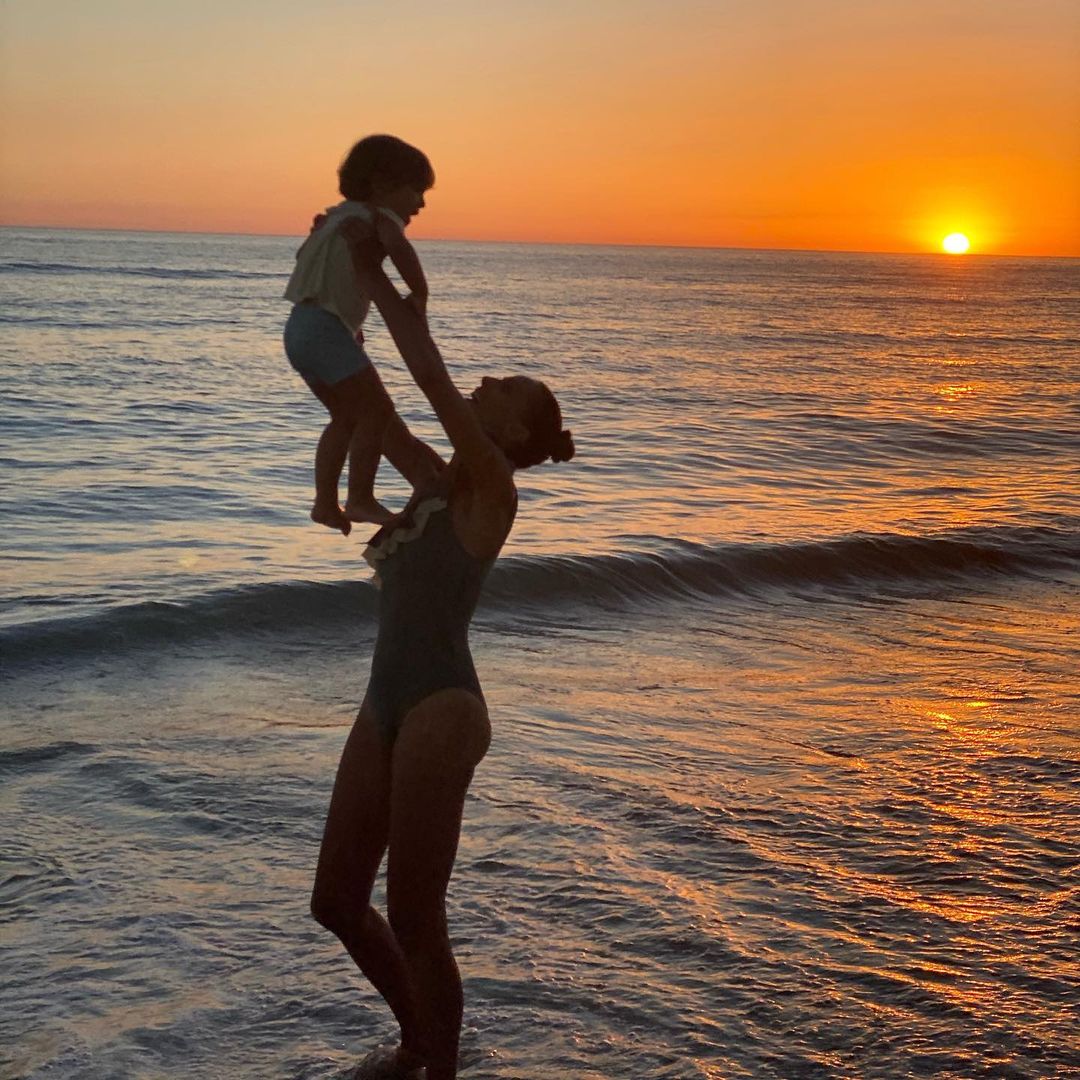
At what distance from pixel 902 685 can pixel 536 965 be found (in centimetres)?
440

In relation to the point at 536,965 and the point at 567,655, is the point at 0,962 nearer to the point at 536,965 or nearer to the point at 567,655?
the point at 536,965

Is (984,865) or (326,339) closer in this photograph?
(326,339)

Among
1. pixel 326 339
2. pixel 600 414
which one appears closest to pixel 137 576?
pixel 326 339

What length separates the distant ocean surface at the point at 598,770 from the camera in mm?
4262

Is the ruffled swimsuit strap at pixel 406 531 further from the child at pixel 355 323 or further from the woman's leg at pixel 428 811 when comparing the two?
the woman's leg at pixel 428 811

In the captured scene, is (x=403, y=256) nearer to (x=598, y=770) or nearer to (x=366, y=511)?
(x=366, y=511)

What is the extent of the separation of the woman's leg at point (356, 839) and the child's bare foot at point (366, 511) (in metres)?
0.49

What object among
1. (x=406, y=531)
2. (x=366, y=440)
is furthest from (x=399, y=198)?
(x=406, y=531)

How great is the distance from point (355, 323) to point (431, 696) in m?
0.95

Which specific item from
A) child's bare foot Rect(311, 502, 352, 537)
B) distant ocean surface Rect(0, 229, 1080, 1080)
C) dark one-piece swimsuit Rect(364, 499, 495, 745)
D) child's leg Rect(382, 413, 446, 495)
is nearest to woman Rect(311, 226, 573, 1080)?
dark one-piece swimsuit Rect(364, 499, 495, 745)

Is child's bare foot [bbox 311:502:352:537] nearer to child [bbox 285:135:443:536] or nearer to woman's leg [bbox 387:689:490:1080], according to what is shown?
child [bbox 285:135:443:536]

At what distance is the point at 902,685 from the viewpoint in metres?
8.37

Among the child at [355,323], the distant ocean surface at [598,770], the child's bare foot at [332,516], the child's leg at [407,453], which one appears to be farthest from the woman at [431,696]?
the distant ocean surface at [598,770]

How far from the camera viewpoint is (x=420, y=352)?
308cm
